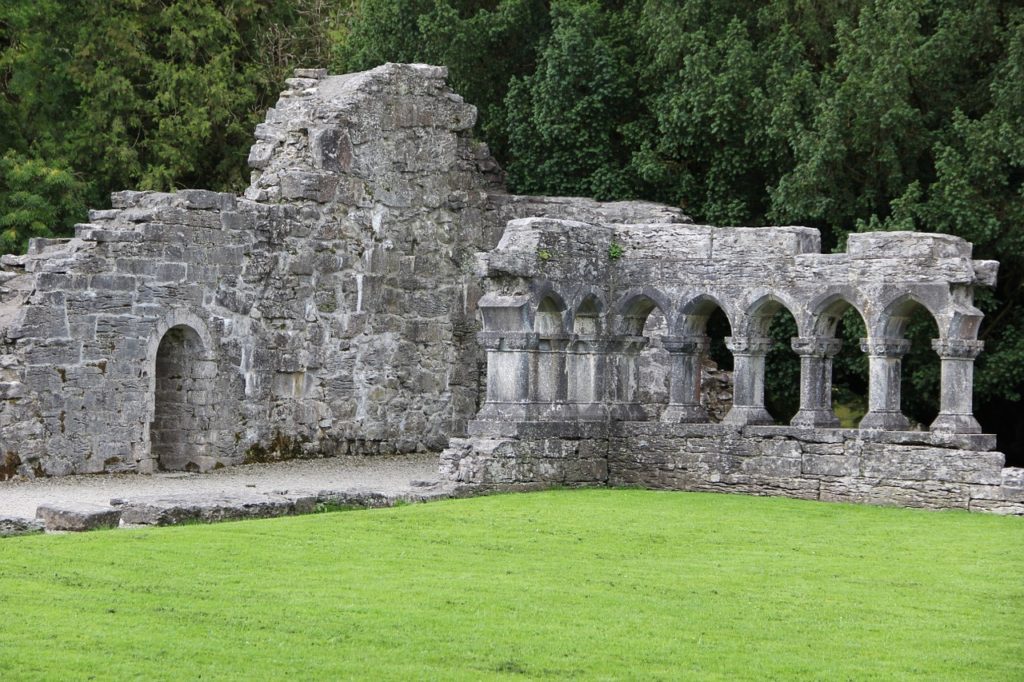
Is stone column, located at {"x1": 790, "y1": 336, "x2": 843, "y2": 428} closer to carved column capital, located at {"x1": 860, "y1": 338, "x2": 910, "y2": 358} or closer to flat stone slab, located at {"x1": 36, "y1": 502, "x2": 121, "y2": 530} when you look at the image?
carved column capital, located at {"x1": 860, "y1": 338, "x2": 910, "y2": 358}

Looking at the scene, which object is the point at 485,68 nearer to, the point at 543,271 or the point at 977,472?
the point at 543,271

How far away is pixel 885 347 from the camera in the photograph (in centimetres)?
1948

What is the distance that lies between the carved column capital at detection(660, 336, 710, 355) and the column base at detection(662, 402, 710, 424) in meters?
0.64

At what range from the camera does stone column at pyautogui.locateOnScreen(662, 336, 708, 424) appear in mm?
20922

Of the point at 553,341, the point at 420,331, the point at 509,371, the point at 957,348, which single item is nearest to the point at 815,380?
the point at 957,348

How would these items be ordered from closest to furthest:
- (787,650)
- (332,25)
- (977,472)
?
(787,650)
(977,472)
(332,25)

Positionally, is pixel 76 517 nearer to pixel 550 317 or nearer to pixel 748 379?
pixel 550 317

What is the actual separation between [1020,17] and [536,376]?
26.9ft

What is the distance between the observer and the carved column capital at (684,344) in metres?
21.0

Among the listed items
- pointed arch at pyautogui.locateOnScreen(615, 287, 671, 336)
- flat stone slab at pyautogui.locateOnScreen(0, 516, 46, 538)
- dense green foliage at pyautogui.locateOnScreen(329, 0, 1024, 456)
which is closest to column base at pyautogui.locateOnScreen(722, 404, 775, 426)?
pointed arch at pyautogui.locateOnScreen(615, 287, 671, 336)

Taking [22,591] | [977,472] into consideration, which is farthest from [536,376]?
[22,591]

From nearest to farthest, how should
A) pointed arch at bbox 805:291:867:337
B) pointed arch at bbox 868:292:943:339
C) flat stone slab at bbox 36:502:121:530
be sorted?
flat stone slab at bbox 36:502:121:530
pointed arch at bbox 868:292:943:339
pointed arch at bbox 805:291:867:337

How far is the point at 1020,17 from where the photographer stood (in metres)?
23.0

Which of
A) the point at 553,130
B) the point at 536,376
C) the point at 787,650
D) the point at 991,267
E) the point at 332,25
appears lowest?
the point at 787,650
